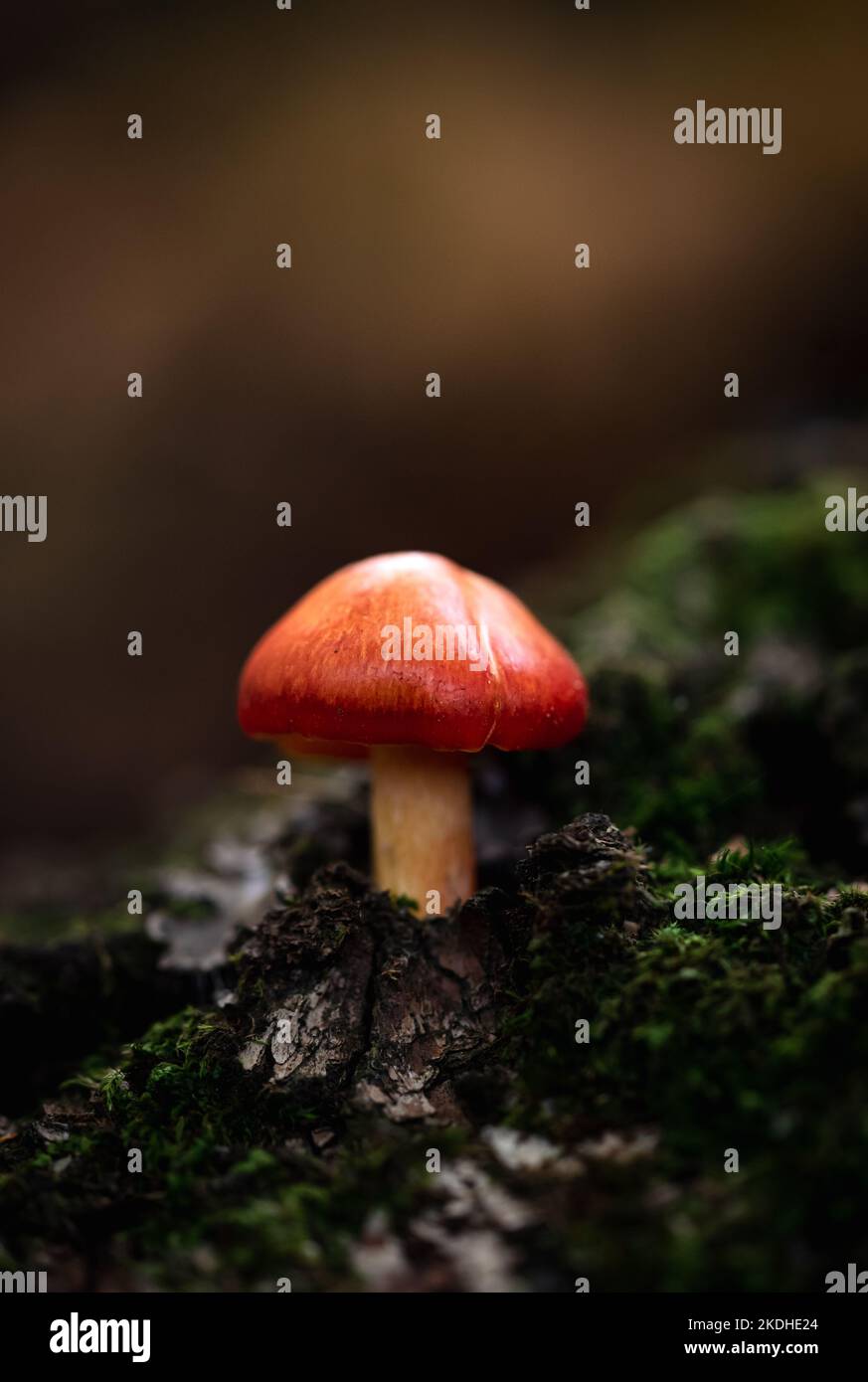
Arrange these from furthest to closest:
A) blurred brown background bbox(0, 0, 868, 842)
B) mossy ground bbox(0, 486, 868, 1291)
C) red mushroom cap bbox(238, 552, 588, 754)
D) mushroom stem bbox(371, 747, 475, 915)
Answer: blurred brown background bbox(0, 0, 868, 842) < mushroom stem bbox(371, 747, 475, 915) < red mushroom cap bbox(238, 552, 588, 754) < mossy ground bbox(0, 486, 868, 1291)

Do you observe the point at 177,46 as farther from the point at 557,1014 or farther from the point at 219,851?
the point at 557,1014

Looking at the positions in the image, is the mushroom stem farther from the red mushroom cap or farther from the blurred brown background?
the blurred brown background

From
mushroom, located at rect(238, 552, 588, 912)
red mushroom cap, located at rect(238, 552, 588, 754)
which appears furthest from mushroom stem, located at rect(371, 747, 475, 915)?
red mushroom cap, located at rect(238, 552, 588, 754)

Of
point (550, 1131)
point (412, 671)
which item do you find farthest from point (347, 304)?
point (550, 1131)

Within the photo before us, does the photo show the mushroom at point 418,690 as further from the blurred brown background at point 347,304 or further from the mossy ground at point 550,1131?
the blurred brown background at point 347,304

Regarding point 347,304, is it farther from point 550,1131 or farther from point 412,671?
point 550,1131

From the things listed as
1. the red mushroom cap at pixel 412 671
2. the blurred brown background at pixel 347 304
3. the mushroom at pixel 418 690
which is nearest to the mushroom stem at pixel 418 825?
the mushroom at pixel 418 690
